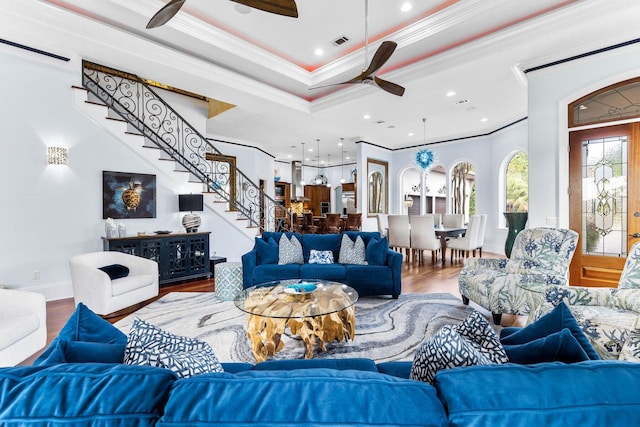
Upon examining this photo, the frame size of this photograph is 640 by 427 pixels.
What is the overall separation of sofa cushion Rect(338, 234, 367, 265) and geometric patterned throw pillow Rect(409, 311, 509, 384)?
312 cm

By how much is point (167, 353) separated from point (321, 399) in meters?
0.61

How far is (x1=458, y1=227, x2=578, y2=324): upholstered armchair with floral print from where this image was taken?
2973mm

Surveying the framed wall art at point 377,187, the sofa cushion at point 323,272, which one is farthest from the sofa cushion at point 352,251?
the framed wall art at point 377,187

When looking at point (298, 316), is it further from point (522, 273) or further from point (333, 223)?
point (333, 223)

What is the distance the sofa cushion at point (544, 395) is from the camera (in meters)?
0.66

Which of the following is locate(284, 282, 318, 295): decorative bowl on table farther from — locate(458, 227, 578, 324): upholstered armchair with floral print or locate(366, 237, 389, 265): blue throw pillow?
locate(458, 227, 578, 324): upholstered armchair with floral print

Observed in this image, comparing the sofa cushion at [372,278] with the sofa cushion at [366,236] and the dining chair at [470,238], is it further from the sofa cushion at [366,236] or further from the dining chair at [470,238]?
the dining chair at [470,238]

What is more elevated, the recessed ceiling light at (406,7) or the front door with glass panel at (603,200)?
the recessed ceiling light at (406,7)

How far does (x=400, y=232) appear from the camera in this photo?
7035mm

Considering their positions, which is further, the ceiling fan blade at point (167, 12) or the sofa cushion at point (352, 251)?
the sofa cushion at point (352, 251)

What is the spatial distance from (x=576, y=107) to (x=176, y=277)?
6.52 meters

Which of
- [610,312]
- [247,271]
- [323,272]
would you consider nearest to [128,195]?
[247,271]

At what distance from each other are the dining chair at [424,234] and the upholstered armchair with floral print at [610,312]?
4194 millimetres

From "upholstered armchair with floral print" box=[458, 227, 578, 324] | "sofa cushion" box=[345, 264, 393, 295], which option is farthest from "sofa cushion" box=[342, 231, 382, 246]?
"upholstered armchair with floral print" box=[458, 227, 578, 324]
